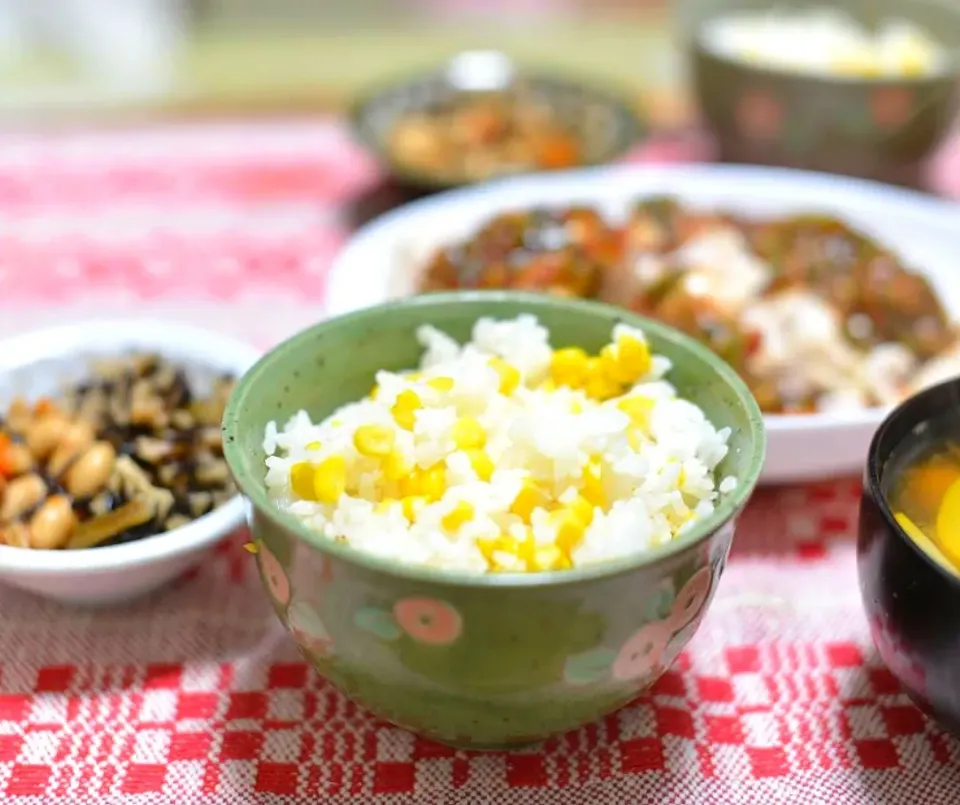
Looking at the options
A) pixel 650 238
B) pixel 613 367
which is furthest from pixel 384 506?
pixel 650 238

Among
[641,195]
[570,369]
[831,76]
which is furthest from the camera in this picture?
[831,76]

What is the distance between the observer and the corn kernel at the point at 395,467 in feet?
3.62

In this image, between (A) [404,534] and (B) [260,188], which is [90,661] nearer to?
(A) [404,534]

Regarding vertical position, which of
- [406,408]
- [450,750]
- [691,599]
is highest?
[406,408]

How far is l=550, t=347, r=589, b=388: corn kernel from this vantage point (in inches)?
49.9

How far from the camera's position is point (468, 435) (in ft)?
3.74

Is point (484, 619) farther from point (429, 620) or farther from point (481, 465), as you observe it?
point (481, 465)

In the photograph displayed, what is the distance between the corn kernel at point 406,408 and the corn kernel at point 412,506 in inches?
3.7

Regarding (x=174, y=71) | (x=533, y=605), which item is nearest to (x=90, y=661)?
(x=533, y=605)

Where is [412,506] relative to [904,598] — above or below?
above

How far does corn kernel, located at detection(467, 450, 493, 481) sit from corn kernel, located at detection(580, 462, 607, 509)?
0.10 metres

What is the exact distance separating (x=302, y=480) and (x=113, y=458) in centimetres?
38

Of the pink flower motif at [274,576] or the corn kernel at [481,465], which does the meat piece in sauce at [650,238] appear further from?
the pink flower motif at [274,576]

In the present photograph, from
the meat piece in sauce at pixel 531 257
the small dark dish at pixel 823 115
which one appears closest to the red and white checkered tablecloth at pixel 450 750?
the meat piece in sauce at pixel 531 257
